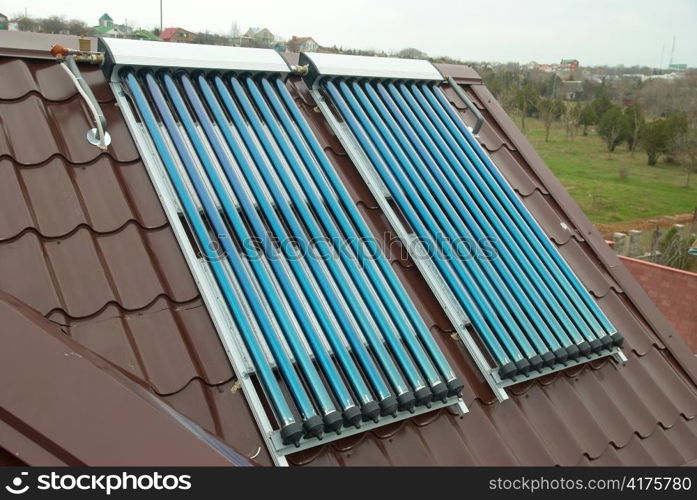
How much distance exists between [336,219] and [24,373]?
7.19 ft

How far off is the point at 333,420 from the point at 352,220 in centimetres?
130

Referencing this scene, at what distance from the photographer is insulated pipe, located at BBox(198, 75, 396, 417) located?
268 centimetres

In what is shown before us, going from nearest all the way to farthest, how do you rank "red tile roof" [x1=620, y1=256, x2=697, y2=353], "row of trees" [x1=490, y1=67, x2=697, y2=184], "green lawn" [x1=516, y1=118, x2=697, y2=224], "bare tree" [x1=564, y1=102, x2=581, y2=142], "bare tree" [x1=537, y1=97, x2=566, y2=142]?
1. "red tile roof" [x1=620, y1=256, x2=697, y2=353]
2. "green lawn" [x1=516, y1=118, x2=697, y2=224]
3. "row of trees" [x1=490, y1=67, x2=697, y2=184]
4. "bare tree" [x1=564, y1=102, x2=581, y2=142]
5. "bare tree" [x1=537, y1=97, x2=566, y2=142]

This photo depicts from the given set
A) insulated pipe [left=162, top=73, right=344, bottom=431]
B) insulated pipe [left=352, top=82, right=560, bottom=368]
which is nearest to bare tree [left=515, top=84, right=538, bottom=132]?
insulated pipe [left=352, top=82, right=560, bottom=368]

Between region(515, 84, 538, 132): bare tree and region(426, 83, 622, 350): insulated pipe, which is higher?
region(515, 84, 538, 132): bare tree

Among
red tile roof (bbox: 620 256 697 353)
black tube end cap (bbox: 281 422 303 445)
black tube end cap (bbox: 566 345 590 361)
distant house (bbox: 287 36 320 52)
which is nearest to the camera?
black tube end cap (bbox: 281 422 303 445)

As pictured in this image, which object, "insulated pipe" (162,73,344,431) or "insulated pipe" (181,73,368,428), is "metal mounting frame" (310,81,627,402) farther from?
"insulated pipe" (162,73,344,431)

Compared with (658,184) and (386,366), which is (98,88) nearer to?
(386,366)

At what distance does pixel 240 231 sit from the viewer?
289 centimetres

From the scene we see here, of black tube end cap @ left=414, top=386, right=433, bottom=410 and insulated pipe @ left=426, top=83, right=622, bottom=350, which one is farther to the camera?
insulated pipe @ left=426, top=83, right=622, bottom=350

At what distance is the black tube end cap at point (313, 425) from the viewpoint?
7.91 ft

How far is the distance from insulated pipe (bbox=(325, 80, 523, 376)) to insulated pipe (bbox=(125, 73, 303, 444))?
4.14 feet

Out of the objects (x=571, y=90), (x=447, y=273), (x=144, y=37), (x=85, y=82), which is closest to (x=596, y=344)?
(x=447, y=273)
